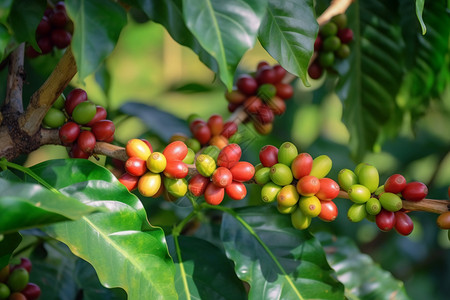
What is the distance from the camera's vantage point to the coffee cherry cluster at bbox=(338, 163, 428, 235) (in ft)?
2.70

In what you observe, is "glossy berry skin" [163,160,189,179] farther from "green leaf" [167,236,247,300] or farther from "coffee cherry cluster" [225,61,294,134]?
"coffee cherry cluster" [225,61,294,134]

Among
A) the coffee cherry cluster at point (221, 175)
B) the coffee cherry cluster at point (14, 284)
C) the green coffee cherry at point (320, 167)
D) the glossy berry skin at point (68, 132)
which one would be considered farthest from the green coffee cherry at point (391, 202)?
the coffee cherry cluster at point (14, 284)

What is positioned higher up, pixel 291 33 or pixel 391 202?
pixel 291 33

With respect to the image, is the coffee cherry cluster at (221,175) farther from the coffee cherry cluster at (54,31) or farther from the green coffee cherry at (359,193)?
the coffee cherry cluster at (54,31)

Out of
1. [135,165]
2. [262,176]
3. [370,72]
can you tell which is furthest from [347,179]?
[370,72]

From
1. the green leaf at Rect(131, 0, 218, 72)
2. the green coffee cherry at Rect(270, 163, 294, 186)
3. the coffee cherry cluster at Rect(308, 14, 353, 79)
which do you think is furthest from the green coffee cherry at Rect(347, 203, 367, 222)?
the coffee cherry cluster at Rect(308, 14, 353, 79)

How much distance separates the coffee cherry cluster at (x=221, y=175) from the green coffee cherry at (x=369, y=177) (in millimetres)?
180

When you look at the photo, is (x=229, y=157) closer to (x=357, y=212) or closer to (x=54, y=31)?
(x=357, y=212)

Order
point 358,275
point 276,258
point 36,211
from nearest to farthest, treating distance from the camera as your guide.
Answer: point 36,211
point 276,258
point 358,275

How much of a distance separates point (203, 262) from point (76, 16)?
1.83ft

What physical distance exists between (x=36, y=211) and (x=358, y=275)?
89 centimetres

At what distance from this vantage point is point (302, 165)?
0.85 metres

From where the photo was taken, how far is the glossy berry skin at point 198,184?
0.88m

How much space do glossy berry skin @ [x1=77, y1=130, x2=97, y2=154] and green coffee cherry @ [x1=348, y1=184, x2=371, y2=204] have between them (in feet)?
1.45
